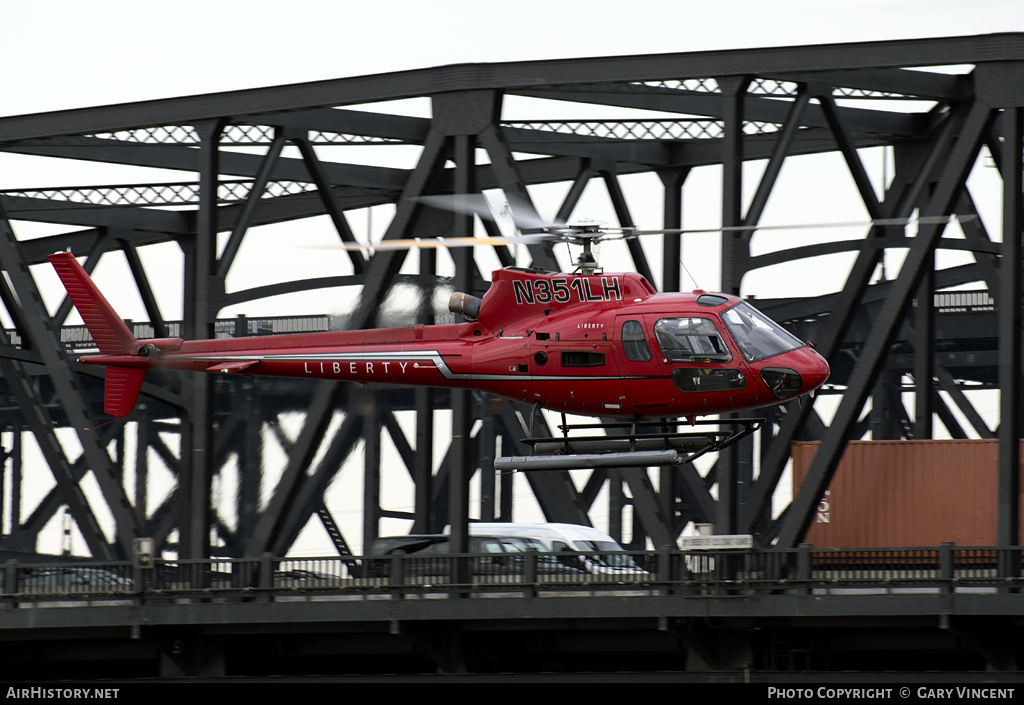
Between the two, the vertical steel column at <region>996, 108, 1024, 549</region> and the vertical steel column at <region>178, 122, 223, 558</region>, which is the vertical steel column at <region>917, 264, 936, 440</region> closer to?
the vertical steel column at <region>996, 108, 1024, 549</region>

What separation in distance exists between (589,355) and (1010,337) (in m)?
8.44

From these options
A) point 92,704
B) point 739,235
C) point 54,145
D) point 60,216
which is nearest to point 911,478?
point 739,235

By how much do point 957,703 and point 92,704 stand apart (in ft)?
50.1

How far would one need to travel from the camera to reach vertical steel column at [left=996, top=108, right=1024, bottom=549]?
97.3 feet

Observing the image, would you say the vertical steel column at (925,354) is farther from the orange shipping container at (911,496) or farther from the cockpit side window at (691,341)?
the cockpit side window at (691,341)

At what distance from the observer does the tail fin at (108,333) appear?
31891 mm

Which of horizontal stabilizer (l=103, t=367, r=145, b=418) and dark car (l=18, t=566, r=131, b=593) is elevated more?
horizontal stabilizer (l=103, t=367, r=145, b=418)

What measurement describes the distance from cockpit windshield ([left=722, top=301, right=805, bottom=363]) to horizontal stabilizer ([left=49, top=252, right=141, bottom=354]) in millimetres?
12621

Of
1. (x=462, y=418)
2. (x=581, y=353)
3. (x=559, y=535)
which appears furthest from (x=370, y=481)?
(x=581, y=353)

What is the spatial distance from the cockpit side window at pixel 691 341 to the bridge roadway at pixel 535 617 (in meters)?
4.11

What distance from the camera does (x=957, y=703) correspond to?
2608 centimetres

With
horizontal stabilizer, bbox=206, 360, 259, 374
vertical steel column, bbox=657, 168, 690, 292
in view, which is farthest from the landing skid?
vertical steel column, bbox=657, 168, 690, 292

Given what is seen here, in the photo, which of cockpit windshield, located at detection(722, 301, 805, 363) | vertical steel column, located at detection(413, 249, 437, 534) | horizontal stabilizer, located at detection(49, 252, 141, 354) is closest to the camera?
cockpit windshield, located at detection(722, 301, 805, 363)

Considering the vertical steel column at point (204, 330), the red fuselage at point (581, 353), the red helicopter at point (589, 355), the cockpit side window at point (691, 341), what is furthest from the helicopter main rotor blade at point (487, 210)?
the vertical steel column at point (204, 330)
